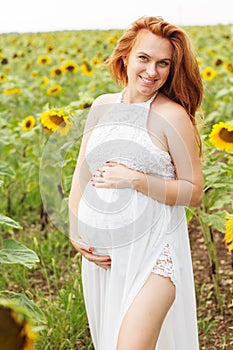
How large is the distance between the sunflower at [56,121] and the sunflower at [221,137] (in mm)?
613

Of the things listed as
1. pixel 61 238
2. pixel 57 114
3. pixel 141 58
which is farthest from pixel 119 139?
pixel 61 238

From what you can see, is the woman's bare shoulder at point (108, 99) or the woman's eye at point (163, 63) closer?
the woman's eye at point (163, 63)

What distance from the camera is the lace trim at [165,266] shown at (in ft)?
5.38

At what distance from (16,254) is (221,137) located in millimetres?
1101

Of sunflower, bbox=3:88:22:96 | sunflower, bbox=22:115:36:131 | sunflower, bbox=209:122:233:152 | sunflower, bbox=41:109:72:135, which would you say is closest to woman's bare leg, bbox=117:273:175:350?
sunflower, bbox=209:122:233:152

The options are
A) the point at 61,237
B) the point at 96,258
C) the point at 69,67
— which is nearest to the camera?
the point at 96,258

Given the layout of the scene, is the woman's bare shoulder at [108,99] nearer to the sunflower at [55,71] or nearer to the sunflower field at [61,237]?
the sunflower field at [61,237]

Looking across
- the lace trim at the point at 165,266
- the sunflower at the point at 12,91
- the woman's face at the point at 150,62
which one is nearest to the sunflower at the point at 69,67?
the sunflower at the point at 12,91

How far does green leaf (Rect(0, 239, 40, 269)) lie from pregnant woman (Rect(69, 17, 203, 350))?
18 centimetres

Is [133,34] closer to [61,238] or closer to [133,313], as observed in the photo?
[133,313]

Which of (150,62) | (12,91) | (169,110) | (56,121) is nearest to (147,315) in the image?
(169,110)

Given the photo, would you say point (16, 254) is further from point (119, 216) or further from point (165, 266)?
point (165, 266)

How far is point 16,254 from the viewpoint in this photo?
5.58ft

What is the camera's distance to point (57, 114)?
2678 mm
